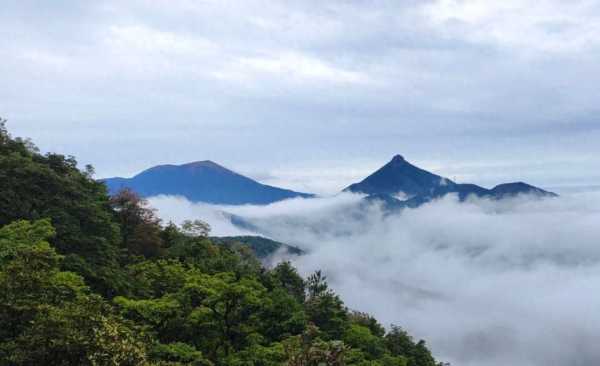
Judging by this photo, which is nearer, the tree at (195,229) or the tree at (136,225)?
the tree at (136,225)

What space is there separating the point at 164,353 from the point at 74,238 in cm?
1947

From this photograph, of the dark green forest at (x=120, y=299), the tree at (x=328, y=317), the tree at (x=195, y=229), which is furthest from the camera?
the tree at (x=195, y=229)

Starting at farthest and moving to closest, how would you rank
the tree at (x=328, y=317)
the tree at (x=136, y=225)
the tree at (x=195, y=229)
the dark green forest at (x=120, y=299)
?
the tree at (x=195, y=229) → the tree at (x=136, y=225) → the tree at (x=328, y=317) → the dark green forest at (x=120, y=299)

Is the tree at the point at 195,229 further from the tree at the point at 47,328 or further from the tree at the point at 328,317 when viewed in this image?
the tree at the point at 47,328

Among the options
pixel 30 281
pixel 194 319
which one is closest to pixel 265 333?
pixel 194 319

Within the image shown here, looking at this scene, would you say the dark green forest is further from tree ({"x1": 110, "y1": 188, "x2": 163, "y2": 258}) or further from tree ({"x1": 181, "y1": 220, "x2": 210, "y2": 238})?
tree ({"x1": 181, "y1": 220, "x2": 210, "y2": 238})

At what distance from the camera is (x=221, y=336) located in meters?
44.9

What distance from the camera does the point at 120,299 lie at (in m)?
39.2

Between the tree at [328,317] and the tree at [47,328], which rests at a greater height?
the tree at [47,328]

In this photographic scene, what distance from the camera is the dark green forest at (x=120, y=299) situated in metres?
23.0

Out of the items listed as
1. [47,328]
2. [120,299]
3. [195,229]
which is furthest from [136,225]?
[47,328]

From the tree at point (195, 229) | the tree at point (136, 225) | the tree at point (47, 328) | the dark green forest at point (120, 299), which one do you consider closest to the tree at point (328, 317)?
the dark green forest at point (120, 299)

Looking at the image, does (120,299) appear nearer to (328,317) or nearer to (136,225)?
(328,317)

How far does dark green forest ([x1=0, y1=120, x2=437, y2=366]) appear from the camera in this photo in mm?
23000
